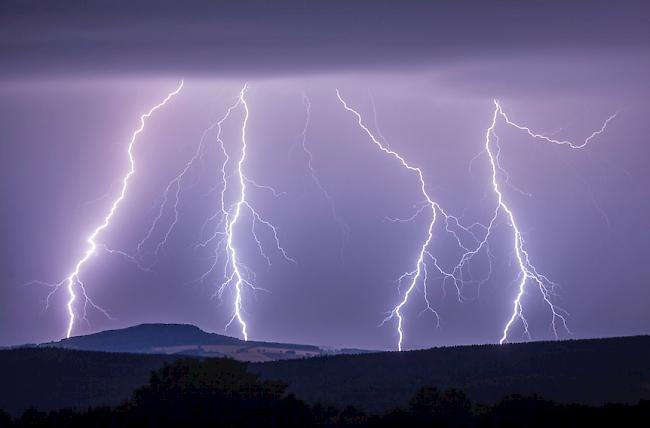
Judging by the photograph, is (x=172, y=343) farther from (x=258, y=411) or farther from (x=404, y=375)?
(x=258, y=411)

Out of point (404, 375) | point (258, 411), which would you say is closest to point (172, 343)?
point (404, 375)

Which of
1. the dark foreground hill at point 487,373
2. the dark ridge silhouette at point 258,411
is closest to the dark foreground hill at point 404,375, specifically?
the dark foreground hill at point 487,373

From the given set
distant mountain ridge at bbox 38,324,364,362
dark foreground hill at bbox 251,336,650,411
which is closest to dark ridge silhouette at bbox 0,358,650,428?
dark foreground hill at bbox 251,336,650,411

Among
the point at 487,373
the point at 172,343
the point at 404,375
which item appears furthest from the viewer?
the point at 172,343

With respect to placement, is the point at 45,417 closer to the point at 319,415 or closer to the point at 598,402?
the point at 319,415

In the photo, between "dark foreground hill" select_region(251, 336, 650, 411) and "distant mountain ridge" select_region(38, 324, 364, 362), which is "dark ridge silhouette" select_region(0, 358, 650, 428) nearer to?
"dark foreground hill" select_region(251, 336, 650, 411)

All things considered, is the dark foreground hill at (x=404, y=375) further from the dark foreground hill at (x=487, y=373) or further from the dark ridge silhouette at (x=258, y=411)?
the dark ridge silhouette at (x=258, y=411)
